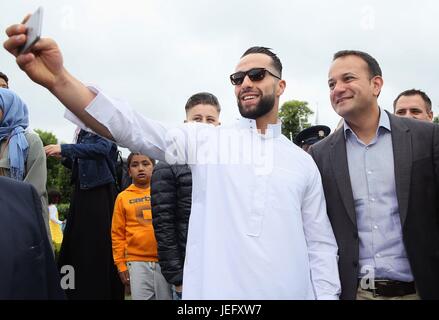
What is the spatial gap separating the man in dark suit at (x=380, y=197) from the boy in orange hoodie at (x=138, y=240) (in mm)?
2123

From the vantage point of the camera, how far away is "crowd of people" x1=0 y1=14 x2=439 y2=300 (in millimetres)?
2281

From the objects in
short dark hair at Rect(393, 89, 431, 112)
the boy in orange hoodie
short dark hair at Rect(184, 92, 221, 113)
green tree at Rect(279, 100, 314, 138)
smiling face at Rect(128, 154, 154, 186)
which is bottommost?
the boy in orange hoodie

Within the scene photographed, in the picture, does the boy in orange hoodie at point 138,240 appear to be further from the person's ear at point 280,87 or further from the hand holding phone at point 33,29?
the hand holding phone at point 33,29

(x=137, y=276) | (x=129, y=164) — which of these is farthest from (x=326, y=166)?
(x=129, y=164)

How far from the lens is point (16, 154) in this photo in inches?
158

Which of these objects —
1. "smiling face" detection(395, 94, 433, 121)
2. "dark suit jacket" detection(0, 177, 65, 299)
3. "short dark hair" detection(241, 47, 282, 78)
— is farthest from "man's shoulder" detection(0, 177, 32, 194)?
"smiling face" detection(395, 94, 433, 121)

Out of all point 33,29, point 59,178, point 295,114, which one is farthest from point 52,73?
point 295,114

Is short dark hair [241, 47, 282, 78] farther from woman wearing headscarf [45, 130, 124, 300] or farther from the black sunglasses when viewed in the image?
woman wearing headscarf [45, 130, 124, 300]

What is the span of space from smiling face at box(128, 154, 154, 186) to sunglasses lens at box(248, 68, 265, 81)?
7.85 ft

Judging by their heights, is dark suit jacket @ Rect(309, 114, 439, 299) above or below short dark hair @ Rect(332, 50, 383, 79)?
below

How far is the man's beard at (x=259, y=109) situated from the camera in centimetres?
306

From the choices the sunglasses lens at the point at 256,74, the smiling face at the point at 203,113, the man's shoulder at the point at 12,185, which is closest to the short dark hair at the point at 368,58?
the sunglasses lens at the point at 256,74
